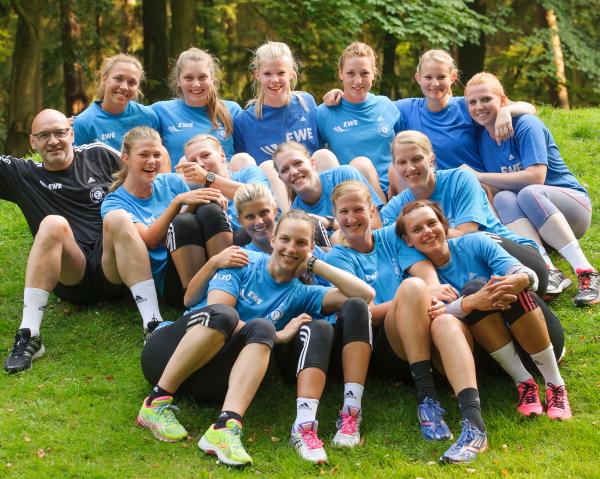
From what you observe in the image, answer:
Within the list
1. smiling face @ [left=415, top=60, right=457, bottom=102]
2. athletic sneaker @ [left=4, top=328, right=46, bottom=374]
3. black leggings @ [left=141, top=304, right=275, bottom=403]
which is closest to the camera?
black leggings @ [left=141, top=304, right=275, bottom=403]

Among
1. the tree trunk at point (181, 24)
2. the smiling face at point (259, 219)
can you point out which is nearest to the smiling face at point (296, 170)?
the smiling face at point (259, 219)

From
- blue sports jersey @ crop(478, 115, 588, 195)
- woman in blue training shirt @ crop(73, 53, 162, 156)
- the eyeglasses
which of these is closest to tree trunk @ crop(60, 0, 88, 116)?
woman in blue training shirt @ crop(73, 53, 162, 156)

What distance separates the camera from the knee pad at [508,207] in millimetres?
6359

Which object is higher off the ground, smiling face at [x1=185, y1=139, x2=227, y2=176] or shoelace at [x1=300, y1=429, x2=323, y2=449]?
smiling face at [x1=185, y1=139, x2=227, y2=176]

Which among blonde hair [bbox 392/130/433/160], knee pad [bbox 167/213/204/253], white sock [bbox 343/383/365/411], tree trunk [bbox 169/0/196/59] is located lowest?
white sock [bbox 343/383/365/411]

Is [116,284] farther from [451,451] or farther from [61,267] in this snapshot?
[451,451]

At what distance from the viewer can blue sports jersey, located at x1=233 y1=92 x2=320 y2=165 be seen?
708cm

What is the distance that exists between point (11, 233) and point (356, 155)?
364 cm

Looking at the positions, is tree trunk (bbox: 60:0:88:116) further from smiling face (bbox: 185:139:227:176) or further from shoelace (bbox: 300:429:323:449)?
shoelace (bbox: 300:429:323:449)

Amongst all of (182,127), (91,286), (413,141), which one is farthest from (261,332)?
(182,127)

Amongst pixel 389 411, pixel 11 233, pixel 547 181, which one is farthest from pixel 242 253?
pixel 11 233

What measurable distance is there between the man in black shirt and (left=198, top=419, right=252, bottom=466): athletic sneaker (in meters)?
Result: 1.47

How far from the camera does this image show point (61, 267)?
606cm

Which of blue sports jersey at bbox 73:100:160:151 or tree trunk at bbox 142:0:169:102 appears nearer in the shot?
blue sports jersey at bbox 73:100:160:151
